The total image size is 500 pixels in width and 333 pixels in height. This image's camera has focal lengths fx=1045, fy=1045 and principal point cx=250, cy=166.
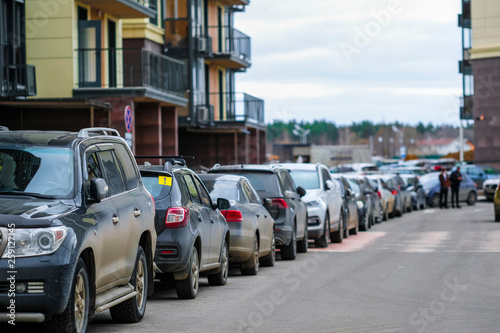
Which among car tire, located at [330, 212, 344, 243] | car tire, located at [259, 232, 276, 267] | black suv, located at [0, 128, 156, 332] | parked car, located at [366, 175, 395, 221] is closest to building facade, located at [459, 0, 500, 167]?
parked car, located at [366, 175, 395, 221]

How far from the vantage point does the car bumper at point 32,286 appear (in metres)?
7.89

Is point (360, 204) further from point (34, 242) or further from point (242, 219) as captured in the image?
point (34, 242)

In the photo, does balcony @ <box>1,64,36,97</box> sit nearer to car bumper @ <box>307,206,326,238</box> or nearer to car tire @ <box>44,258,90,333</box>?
car bumper @ <box>307,206,326,238</box>

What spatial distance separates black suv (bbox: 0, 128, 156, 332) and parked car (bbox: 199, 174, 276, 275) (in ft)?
14.5

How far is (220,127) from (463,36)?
27.0 m

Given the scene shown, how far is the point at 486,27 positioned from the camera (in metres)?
64.1

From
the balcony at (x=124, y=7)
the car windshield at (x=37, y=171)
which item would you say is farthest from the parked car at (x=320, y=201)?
the car windshield at (x=37, y=171)

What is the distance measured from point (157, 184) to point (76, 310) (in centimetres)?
421

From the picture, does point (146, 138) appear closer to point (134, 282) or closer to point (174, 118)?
point (174, 118)

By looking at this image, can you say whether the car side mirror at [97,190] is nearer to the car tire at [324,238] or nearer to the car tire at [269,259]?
the car tire at [269,259]

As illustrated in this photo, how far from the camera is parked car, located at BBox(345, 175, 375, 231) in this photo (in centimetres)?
2903

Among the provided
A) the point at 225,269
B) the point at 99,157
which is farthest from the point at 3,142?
the point at 225,269

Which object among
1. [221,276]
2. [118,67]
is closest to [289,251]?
[221,276]

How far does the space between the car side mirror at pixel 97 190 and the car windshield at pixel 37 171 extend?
0.18 metres
